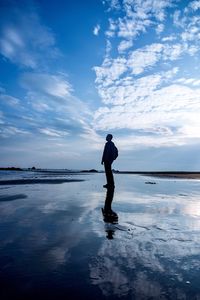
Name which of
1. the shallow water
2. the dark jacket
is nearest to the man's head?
the dark jacket

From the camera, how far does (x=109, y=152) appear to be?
15.4 metres

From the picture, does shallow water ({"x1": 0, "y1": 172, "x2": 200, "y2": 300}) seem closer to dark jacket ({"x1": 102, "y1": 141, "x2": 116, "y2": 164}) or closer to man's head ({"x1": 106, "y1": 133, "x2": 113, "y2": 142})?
Answer: dark jacket ({"x1": 102, "y1": 141, "x2": 116, "y2": 164})

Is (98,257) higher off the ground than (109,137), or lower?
lower

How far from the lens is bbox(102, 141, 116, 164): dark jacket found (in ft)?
50.4

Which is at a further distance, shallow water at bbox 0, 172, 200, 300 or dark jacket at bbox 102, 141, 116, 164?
dark jacket at bbox 102, 141, 116, 164

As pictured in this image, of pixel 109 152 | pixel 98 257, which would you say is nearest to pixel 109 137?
pixel 109 152

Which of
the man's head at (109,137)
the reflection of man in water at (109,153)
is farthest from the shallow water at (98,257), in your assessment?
the man's head at (109,137)

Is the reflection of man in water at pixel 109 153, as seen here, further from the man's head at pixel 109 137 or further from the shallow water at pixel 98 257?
the shallow water at pixel 98 257

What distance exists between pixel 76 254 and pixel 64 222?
7.87 feet

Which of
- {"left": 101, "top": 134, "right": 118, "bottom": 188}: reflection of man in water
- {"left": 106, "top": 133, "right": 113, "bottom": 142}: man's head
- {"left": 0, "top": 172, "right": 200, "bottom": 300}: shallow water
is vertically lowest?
{"left": 0, "top": 172, "right": 200, "bottom": 300}: shallow water

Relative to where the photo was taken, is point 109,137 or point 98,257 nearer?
point 98,257

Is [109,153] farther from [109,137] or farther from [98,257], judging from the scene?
[98,257]

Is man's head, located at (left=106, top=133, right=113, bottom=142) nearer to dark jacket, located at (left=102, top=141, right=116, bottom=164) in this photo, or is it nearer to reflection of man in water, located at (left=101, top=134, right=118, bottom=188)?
reflection of man in water, located at (left=101, top=134, right=118, bottom=188)

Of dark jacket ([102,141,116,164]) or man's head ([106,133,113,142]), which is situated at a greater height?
man's head ([106,133,113,142])
